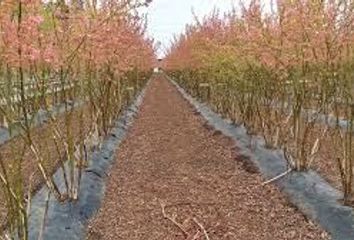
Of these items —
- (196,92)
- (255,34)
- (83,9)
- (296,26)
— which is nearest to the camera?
(296,26)

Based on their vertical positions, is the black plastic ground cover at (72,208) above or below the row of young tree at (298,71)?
below

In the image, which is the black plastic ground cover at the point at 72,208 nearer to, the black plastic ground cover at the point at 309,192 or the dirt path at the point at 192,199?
the dirt path at the point at 192,199

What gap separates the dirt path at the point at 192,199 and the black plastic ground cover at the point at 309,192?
0.41ft

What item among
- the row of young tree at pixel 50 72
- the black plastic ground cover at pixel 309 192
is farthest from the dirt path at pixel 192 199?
the row of young tree at pixel 50 72

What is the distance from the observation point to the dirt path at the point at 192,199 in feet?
21.7

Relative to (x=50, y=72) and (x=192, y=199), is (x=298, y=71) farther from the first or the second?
(x=50, y=72)

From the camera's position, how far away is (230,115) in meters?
14.8

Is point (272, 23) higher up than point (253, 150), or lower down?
higher up

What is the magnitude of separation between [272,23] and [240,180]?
2.24 m

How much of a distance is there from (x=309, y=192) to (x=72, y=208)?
2.67m

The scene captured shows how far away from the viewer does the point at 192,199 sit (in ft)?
25.9

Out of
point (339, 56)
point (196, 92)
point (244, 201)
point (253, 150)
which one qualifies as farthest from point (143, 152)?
point (196, 92)

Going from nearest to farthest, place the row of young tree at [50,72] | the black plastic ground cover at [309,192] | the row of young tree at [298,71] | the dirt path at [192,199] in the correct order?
the row of young tree at [50,72], the black plastic ground cover at [309,192], the dirt path at [192,199], the row of young tree at [298,71]

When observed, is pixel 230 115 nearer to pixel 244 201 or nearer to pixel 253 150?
pixel 253 150
